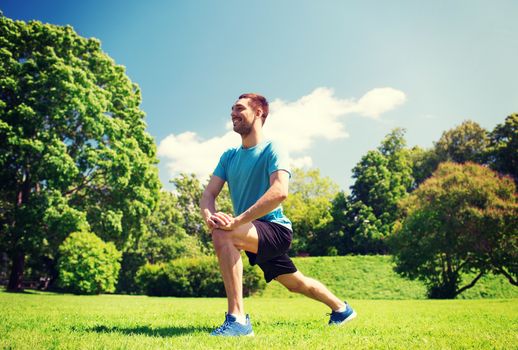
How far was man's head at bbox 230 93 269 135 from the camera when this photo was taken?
411cm

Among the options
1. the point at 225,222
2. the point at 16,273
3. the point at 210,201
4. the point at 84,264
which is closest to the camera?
the point at 225,222

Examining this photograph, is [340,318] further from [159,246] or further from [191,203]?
[191,203]

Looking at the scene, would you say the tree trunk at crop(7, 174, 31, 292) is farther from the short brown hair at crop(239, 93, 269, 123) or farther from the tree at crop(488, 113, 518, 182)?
the tree at crop(488, 113, 518, 182)

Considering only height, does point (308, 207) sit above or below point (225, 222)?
above

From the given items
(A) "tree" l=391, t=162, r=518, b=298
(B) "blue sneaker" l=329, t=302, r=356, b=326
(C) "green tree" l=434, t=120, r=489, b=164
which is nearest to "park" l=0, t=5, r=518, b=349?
(A) "tree" l=391, t=162, r=518, b=298

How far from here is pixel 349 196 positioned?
43.2m

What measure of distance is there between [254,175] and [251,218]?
625 mm

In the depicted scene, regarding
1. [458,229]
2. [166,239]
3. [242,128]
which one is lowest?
[166,239]

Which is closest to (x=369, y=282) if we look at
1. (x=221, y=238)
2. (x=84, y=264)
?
(x=84, y=264)

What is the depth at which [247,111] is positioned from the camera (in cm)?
412

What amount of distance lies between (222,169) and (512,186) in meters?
18.4

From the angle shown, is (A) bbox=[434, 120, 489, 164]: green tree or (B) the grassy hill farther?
(A) bbox=[434, 120, 489, 164]: green tree

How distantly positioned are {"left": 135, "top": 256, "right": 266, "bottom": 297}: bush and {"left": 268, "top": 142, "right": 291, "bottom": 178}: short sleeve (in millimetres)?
18118

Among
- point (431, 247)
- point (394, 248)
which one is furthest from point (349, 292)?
point (431, 247)
